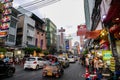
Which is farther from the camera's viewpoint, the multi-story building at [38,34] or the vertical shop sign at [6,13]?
the multi-story building at [38,34]

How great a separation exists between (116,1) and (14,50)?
97.5 feet

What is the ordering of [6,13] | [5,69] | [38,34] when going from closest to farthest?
[5,69]
[6,13]
[38,34]

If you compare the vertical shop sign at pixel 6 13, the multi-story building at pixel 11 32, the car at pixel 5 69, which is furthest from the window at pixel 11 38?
the car at pixel 5 69

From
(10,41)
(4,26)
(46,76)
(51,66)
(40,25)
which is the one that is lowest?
(46,76)

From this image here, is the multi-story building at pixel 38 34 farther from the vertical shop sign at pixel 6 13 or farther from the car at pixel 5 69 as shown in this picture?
the car at pixel 5 69

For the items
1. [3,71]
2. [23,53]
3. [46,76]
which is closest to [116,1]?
[46,76]

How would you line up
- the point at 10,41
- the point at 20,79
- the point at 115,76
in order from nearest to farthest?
the point at 115,76 < the point at 20,79 < the point at 10,41

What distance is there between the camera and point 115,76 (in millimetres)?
9219

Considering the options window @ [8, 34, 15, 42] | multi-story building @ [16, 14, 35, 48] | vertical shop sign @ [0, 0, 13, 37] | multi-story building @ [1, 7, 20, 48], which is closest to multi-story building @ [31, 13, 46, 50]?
multi-story building @ [16, 14, 35, 48]

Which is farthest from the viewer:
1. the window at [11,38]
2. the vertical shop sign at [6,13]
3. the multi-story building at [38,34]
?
the multi-story building at [38,34]

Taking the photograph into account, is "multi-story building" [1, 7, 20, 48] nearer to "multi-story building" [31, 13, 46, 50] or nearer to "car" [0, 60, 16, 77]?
"multi-story building" [31, 13, 46, 50]

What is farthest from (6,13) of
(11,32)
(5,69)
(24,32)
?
(5,69)

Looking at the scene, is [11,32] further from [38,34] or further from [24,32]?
[38,34]

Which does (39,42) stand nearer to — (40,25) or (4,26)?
(40,25)
